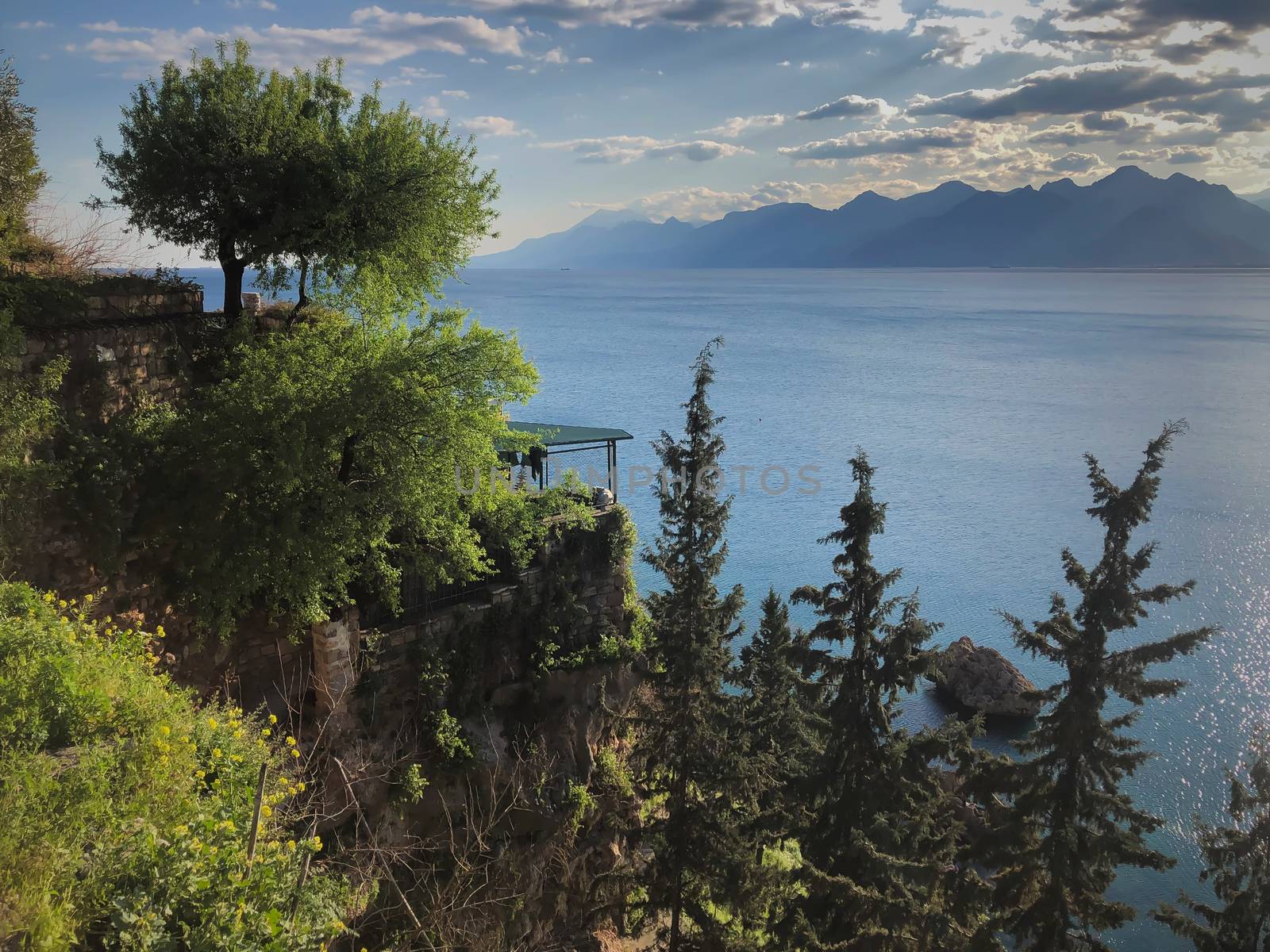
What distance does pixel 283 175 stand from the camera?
15.9 metres

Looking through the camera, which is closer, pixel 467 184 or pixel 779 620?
pixel 467 184

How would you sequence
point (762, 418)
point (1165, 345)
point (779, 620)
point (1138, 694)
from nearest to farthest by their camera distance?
1. point (1138, 694)
2. point (779, 620)
3. point (762, 418)
4. point (1165, 345)

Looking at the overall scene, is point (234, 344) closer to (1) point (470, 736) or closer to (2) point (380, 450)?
(2) point (380, 450)

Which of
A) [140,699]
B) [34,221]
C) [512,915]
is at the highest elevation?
[34,221]

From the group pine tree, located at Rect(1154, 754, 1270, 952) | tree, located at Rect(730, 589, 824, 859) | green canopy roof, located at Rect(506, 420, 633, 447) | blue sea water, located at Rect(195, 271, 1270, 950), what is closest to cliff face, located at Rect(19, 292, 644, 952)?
green canopy roof, located at Rect(506, 420, 633, 447)

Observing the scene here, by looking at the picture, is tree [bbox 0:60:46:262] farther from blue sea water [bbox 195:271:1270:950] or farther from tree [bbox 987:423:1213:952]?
blue sea water [bbox 195:271:1270:950]

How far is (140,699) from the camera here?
943cm

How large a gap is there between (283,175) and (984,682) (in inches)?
1102

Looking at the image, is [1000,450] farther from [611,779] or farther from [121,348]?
[121,348]

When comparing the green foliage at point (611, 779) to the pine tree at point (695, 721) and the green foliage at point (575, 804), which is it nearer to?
the green foliage at point (575, 804)

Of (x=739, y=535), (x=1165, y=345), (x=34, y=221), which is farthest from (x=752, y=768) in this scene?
(x=1165, y=345)

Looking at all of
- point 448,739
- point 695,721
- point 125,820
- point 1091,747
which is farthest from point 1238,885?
point 125,820

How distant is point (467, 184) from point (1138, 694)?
1554cm

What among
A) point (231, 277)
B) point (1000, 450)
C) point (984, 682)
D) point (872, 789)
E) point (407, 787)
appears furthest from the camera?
point (1000, 450)
